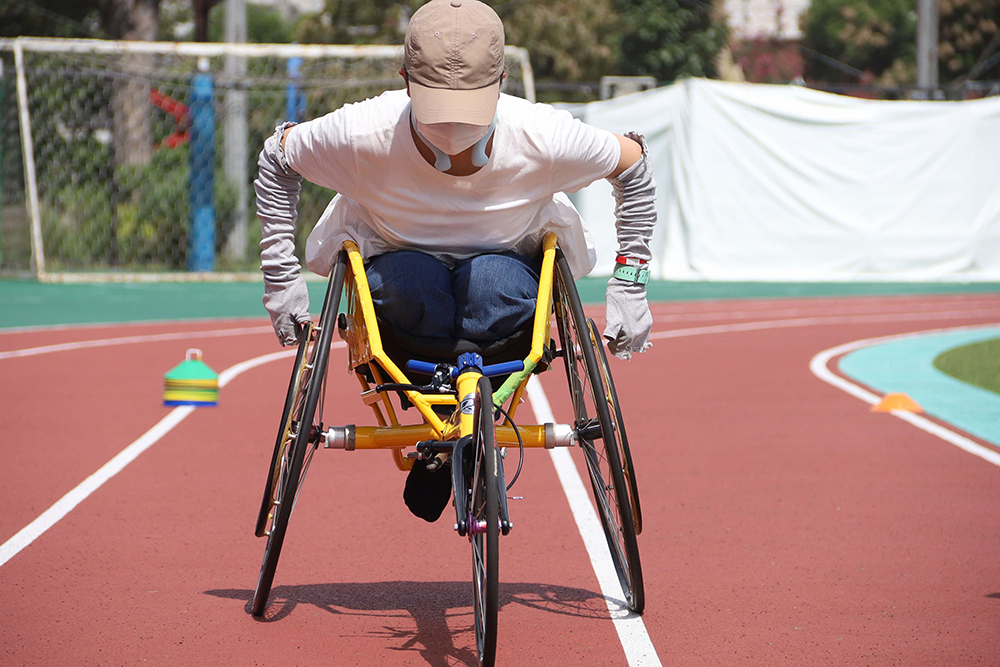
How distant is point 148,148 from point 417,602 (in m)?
18.5

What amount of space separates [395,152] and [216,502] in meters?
2.67

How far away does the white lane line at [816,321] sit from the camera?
1390cm

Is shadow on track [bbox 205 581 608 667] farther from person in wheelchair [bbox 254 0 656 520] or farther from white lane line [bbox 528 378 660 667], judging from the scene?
person in wheelchair [bbox 254 0 656 520]

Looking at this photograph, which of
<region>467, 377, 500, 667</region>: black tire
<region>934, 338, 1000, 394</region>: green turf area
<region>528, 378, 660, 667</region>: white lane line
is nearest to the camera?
<region>467, 377, 500, 667</region>: black tire

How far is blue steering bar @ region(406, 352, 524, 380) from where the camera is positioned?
3.74 m

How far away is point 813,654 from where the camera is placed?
383cm

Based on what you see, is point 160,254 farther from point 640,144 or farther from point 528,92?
point 640,144

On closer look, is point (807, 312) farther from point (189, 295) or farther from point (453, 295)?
point (453, 295)

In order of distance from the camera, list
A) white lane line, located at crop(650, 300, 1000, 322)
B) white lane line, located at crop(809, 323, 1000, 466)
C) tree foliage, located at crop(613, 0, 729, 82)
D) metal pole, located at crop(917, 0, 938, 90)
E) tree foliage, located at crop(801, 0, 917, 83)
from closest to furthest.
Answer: white lane line, located at crop(809, 323, 1000, 466) < white lane line, located at crop(650, 300, 1000, 322) < metal pole, located at crop(917, 0, 938, 90) < tree foliage, located at crop(613, 0, 729, 82) < tree foliage, located at crop(801, 0, 917, 83)

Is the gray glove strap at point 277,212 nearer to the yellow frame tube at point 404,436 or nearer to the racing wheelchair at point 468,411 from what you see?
the racing wheelchair at point 468,411

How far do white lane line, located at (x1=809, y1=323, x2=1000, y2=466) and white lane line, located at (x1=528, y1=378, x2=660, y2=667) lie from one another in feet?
7.59

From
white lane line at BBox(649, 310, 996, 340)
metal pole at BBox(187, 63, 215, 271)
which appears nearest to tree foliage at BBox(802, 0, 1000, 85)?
white lane line at BBox(649, 310, 996, 340)

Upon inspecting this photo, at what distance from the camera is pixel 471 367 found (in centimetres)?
373

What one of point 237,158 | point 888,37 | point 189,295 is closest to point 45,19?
point 237,158
